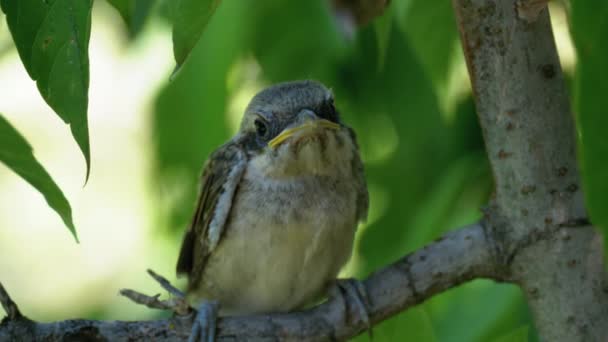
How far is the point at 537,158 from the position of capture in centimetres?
257

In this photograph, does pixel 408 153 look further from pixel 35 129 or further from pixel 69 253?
pixel 69 253

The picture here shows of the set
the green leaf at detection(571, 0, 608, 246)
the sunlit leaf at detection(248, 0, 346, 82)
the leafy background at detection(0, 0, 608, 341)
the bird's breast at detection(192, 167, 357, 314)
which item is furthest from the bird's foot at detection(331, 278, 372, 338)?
the green leaf at detection(571, 0, 608, 246)

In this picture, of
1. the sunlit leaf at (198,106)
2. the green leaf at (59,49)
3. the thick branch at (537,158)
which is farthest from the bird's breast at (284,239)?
the green leaf at (59,49)

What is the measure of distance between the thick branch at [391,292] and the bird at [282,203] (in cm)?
52

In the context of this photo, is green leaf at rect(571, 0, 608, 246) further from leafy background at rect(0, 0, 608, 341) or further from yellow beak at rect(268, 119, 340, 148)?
yellow beak at rect(268, 119, 340, 148)

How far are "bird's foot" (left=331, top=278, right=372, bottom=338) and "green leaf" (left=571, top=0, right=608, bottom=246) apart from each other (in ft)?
5.24

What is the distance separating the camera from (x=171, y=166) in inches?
154

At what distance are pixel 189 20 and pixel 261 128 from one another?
187cm

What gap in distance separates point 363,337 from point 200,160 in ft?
3.81

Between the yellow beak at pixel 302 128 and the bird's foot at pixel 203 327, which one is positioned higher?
the yellow beak at pixel 302 128

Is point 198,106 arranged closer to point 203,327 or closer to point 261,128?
point 261,128

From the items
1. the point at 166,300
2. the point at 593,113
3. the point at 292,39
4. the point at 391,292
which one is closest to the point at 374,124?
the point at 292,39

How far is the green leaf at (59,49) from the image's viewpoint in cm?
173

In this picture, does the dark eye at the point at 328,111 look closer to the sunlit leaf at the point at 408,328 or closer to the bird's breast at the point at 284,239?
the bird's breast at the point at 284,239
